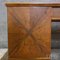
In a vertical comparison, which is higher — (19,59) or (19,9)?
(19,9)

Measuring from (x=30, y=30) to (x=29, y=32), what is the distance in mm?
23

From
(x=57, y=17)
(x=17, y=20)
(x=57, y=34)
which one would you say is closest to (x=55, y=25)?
(x=57, y=34)

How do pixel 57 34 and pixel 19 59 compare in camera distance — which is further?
pixel 57 34

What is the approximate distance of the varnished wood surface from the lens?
1.50 metres

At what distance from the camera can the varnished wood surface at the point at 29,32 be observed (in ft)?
4.91

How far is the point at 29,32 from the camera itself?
4.97ft

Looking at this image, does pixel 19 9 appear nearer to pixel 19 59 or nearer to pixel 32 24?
pixel 32 24

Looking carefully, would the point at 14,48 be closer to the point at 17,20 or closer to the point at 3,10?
the point at 17,20

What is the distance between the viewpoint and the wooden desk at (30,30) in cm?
149

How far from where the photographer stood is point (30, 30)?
151cm

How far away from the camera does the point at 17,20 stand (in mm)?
1509

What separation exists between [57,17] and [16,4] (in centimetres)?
43

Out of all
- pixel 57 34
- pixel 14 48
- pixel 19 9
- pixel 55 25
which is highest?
pixel 19 9

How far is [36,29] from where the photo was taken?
4.96ft
